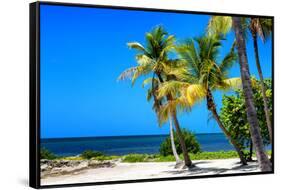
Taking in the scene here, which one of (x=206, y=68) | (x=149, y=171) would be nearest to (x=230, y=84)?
(x=206, y=68)

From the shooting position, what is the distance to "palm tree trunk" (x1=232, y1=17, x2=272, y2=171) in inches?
396

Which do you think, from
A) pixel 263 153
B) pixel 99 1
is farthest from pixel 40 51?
pixel 263 153

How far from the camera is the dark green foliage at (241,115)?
33.0 feet

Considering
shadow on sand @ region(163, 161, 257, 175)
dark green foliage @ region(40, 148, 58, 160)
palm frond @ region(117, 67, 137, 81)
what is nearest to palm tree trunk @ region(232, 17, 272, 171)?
shadow on sand @ region(163, 161, 257, 175)

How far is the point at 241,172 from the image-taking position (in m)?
10.1

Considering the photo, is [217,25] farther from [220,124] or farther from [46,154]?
[46,154]

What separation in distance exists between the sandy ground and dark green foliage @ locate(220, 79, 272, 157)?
0.38m

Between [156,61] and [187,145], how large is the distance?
135 cm

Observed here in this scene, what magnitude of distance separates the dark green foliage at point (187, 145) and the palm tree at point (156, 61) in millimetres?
58

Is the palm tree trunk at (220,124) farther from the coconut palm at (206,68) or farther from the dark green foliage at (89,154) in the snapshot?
the dark green foliage at (89,154)

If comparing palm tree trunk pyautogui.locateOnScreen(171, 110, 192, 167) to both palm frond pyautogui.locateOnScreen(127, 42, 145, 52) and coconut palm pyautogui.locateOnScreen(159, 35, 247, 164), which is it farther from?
palm frond pyautogui.locateOnScreen(127, 42, 145, 52)

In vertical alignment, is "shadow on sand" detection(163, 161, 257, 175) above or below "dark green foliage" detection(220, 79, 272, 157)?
below

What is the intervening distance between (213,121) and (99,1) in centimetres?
253

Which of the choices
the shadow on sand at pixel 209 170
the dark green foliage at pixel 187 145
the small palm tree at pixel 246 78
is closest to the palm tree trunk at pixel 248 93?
the small palm tree at pixel 246 78
